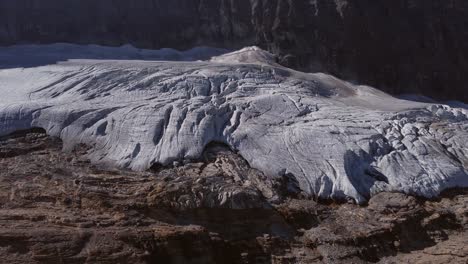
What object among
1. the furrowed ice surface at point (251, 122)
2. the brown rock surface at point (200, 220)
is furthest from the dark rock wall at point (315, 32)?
the brown rock surface at point (200, 220)

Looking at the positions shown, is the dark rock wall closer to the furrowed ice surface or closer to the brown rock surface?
the furrowed ice surface

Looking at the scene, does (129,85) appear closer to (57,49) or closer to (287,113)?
(287,113)

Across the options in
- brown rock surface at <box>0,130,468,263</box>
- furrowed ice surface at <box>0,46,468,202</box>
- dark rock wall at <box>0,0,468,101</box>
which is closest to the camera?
brown rock surface at <box>0,130,468,263</box>

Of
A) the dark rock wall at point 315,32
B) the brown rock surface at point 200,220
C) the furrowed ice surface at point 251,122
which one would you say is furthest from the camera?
the dark rock wall at point 315,32

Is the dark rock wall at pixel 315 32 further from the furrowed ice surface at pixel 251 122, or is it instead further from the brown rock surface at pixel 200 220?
the brown rock surface at pixel 200 220

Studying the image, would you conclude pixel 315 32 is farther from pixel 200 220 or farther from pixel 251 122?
pixel 200 220

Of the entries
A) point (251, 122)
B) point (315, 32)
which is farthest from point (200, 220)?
point (315, 32)

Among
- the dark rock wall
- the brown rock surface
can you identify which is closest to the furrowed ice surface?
the brown rock surface

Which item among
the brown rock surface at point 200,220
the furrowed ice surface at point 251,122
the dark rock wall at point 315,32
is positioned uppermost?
the dark rock wall at point 315,32
